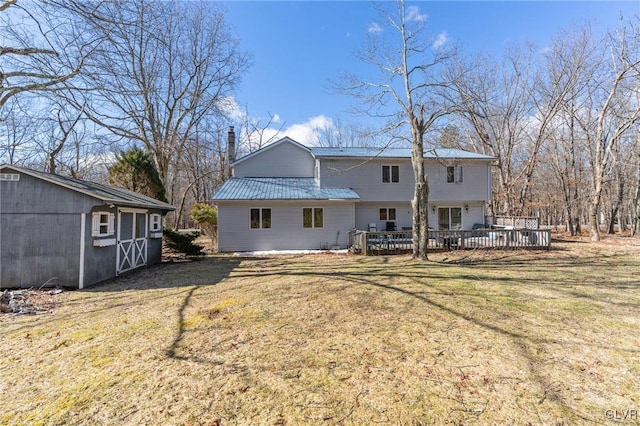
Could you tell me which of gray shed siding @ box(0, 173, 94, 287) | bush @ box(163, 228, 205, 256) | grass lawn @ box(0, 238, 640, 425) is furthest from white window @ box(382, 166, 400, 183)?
gray shed siding @ box(0, 173, 94, 287)

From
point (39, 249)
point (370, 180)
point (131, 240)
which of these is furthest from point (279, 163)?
point (39, 249)

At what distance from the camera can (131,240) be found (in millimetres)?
11000

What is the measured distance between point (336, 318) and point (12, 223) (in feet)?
31.0

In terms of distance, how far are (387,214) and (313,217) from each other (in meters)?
5.24

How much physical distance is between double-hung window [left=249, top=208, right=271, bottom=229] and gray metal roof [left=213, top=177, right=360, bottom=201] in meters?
0.94

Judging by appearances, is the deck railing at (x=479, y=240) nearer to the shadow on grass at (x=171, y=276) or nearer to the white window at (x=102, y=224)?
the shadow on grass at (x=171, y=276)

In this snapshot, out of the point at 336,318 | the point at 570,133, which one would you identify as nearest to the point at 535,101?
the point at 570,133

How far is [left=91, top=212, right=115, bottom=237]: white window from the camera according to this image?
870cm

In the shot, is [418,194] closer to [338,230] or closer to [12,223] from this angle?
[338,230]

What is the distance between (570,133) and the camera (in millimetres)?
25094

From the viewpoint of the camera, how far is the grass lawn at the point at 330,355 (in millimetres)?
2918

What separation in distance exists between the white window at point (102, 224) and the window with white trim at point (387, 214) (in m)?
14.0

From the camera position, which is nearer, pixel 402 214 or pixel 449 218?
pixel 402 214

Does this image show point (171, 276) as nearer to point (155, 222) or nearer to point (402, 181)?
point (155, 222)
